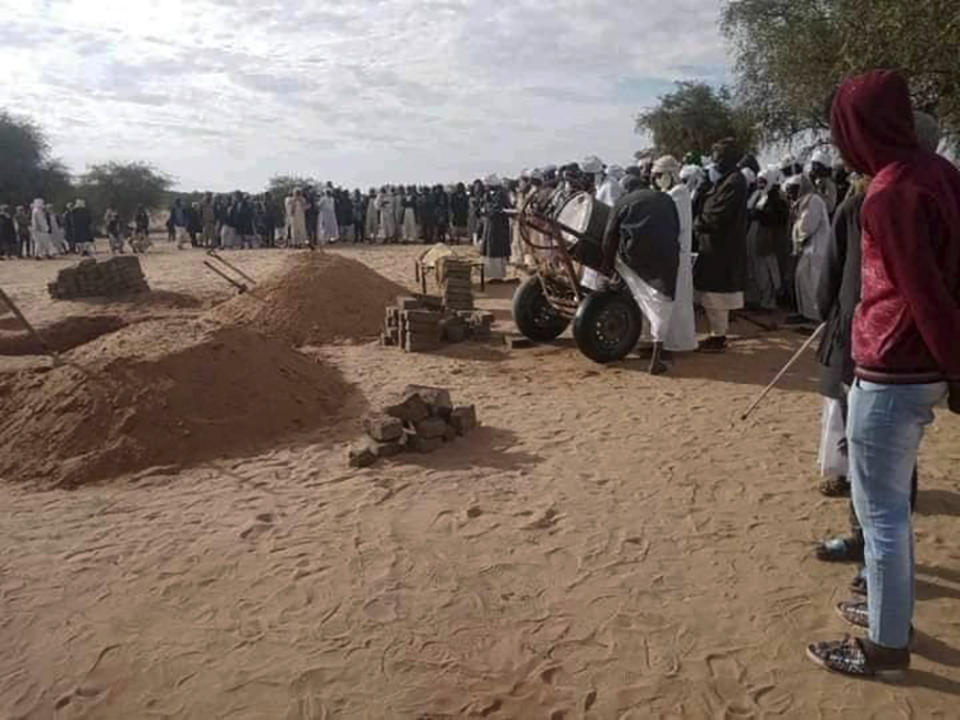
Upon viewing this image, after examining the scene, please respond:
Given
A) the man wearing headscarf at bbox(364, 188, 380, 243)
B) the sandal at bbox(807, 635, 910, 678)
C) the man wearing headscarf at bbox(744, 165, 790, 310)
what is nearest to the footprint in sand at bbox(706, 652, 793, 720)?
the sandal at bbox(807, 635, 910, 678)

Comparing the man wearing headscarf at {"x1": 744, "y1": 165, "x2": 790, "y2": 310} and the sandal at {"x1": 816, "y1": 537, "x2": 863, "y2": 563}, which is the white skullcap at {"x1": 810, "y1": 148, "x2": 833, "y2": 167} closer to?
the man wearing headscarf at {"x1": 744, "y1": 165, "x2": 790, "y2": 310}

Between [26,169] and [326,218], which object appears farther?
[26,169]

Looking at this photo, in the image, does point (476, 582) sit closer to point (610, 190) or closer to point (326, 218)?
point (610, 190)

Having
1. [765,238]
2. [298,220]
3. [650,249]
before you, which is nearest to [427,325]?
[650,249]

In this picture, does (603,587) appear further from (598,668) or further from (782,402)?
(782,402)

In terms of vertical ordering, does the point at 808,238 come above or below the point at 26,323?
above

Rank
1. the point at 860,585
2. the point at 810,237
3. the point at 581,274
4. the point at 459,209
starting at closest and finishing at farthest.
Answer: the point at 860,585 → the point at 581,274 → the point at 810,237 → the point at 459,209

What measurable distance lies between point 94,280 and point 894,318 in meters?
12.5

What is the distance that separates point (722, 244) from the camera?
8039mm

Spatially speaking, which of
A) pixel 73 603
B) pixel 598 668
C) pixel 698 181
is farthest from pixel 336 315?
pixel 598 668

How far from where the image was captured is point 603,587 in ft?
11.9

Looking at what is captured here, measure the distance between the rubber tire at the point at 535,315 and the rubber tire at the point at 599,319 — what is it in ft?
3.95

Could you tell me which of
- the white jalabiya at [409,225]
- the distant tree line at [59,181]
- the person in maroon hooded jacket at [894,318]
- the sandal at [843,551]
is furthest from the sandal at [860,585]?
the distant tree line at [59,181]

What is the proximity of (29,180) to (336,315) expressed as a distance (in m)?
30.0
